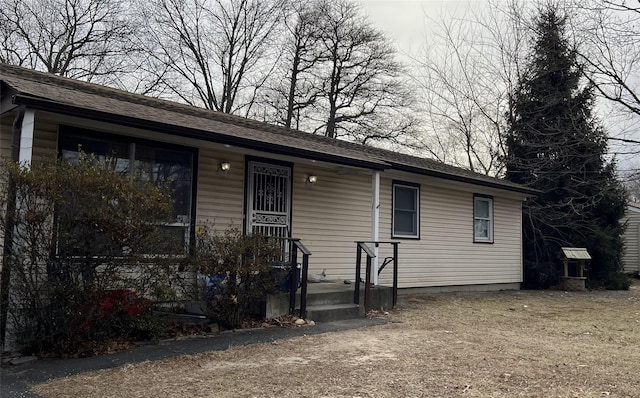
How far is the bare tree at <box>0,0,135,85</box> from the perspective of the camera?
62.4 feet

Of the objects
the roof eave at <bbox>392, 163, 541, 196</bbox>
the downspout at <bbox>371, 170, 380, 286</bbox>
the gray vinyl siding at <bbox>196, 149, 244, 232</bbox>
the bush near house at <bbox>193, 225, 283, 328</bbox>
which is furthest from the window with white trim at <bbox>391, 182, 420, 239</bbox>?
the bush near house at <bbox>193, 225, 283, 328</bbox>

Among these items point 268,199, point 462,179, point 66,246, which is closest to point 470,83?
point 462,179

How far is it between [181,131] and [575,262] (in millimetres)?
12777

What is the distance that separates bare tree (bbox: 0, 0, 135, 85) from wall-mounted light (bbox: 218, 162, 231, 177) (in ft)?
48.2

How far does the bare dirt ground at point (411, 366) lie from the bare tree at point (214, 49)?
18.7m

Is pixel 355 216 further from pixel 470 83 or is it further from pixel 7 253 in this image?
pixel 470 83

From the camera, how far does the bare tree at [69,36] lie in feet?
62.4

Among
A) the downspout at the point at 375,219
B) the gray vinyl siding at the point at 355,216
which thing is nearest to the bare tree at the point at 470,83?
the gray vinyl siding at the point at 355,216

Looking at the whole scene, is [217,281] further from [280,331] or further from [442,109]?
[442,109]

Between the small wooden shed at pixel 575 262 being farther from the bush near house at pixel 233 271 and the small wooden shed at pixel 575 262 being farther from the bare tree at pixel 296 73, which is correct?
the bare tree at pixel 296 73

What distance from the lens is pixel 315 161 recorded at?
865 cm

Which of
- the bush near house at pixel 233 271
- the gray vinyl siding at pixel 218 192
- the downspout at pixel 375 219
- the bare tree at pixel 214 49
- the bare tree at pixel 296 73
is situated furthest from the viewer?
the bare tree at pixel 296 73

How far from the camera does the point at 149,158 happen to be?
7.20 metres

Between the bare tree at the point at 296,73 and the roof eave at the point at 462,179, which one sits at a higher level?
the bare tree at the point at 296,73
